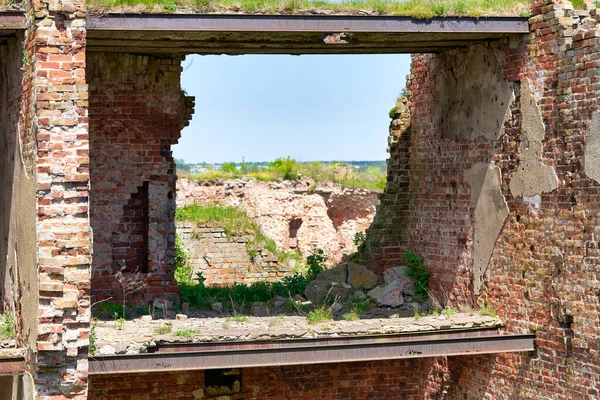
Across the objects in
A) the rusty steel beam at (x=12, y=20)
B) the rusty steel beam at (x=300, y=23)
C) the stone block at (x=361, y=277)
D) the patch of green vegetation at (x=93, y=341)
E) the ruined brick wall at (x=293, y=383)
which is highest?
the rusty steel beam at (x=300, y=23)

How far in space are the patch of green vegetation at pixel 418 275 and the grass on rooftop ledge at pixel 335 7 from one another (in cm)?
339

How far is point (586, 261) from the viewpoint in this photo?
9117 millimetres

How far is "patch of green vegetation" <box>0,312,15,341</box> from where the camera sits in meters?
9.56

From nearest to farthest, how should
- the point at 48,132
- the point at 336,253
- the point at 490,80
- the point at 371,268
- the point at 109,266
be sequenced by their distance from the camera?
1. the point at 48,132
2. the point at 490,80
3. the point at 109,266
4. the point at 371,268
5. the point at 336,253

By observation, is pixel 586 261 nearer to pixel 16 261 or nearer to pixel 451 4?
pixel 451 4

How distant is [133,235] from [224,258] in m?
6.65

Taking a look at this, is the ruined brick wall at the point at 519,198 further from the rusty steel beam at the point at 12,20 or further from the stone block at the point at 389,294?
the rusty steel beam at the point at 12,20

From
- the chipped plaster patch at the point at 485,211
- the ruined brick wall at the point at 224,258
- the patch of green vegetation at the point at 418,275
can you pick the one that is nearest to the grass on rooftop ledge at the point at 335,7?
the chipped plaster patch at the point at 485,211

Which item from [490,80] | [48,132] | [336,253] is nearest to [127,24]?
[48,132]

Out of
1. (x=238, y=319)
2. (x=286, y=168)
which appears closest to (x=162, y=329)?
(x=238, y=319)

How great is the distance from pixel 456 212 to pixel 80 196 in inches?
184

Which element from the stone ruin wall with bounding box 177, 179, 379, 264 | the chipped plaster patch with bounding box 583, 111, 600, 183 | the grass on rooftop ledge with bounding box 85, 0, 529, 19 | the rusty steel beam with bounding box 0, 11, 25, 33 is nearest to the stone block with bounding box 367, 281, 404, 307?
the chipped plaster patch with bounding box 583, 111, 600, 183

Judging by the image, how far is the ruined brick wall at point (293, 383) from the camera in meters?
10.5

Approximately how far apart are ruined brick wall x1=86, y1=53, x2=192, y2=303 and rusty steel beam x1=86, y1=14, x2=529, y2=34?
237 centimetres
